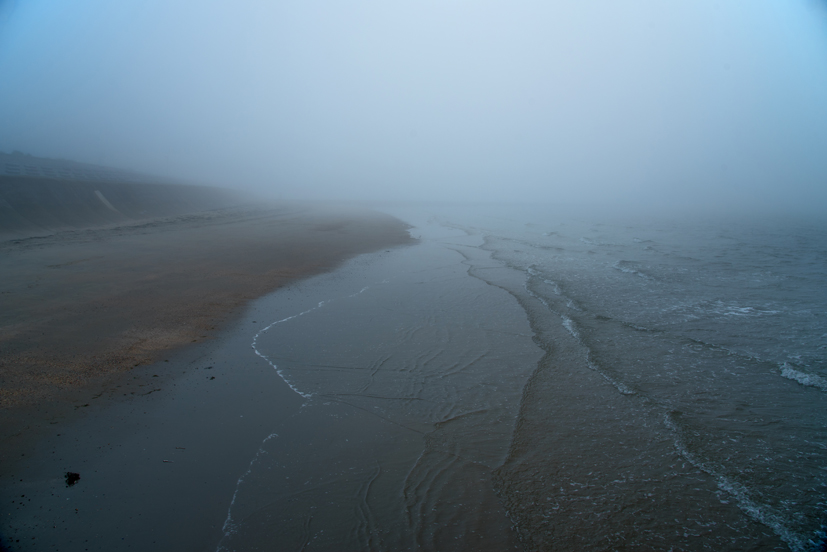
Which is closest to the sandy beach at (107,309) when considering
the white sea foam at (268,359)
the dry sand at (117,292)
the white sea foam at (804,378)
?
the dry sand at (117,292)

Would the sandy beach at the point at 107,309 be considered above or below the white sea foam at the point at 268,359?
above

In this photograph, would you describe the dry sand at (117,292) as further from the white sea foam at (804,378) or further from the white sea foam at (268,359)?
the white sea foam at (804,378)

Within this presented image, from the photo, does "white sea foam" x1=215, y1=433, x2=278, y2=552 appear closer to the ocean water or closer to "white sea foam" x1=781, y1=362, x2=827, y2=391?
the ocean water

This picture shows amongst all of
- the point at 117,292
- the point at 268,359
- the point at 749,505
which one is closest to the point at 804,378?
the point at 749,505

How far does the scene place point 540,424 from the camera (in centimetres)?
520

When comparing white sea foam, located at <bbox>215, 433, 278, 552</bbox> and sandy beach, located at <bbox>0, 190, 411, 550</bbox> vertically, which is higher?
sandy beach, located at <bbox>0, 190, 411, 550</bbox>

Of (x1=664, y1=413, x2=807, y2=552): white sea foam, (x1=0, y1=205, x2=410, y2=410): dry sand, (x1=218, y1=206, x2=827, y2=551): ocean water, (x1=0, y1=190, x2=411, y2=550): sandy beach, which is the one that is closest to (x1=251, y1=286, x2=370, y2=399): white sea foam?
(x1=218, y1=206, x2=827, y2=551): ocean water

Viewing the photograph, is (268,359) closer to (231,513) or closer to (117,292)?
(231,513)

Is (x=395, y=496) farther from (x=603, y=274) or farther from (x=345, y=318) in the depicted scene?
(x=603, y=274)

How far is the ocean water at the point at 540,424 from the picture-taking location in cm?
356

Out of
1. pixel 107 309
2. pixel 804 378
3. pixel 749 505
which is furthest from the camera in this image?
pixel 107 309

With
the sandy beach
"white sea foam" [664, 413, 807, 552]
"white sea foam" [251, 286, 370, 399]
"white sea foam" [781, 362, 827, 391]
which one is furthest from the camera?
"white sea foam" [781, 362, 827, 391]

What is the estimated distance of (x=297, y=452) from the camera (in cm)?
443

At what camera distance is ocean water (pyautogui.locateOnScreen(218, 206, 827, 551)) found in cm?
356
